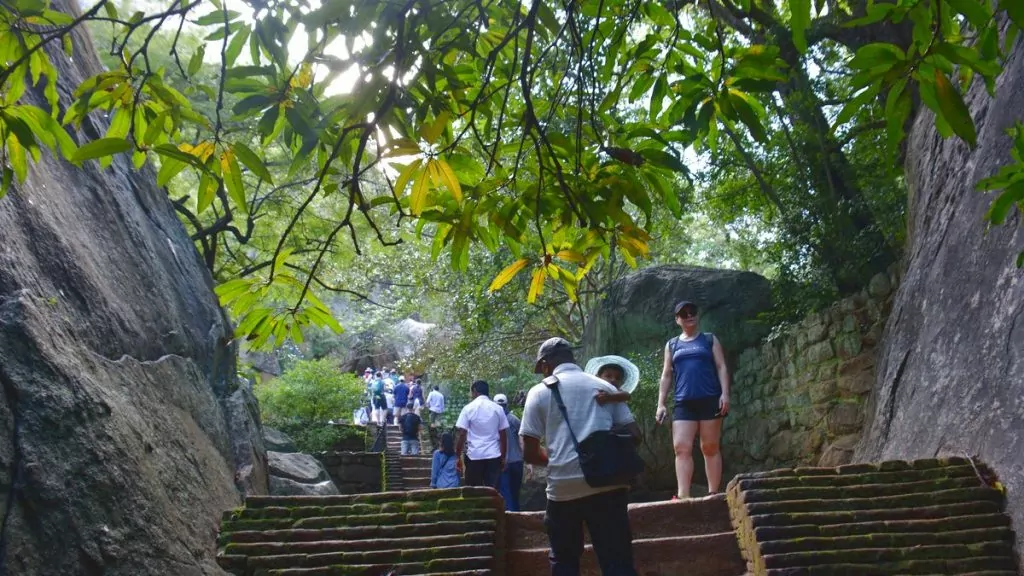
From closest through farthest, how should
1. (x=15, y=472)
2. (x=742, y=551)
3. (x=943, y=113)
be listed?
(x=943, y=113) < (x=15, y=472) < (x=742, y=551)

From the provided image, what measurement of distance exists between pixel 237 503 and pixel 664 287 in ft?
21.6

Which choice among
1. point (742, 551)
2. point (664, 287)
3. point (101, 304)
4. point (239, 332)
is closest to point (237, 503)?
point (101, 304)

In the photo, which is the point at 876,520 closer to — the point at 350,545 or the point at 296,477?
the point at 350,545

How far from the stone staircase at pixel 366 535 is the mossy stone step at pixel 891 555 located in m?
1.55

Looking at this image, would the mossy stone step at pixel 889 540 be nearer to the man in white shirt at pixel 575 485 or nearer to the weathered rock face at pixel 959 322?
the weathered rock face at pixel 959 322

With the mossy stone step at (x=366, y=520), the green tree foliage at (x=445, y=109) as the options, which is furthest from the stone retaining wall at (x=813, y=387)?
the green tree foliage at (x=445, y=109)

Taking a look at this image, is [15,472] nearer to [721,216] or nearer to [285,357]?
[721,216]

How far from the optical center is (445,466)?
28.8ft

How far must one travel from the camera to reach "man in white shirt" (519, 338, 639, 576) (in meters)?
3.77

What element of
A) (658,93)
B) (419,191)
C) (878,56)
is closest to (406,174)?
(419,191)

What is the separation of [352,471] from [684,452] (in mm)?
8417

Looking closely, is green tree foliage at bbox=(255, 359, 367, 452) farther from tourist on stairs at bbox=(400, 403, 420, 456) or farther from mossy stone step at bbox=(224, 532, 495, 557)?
mossy stone step at bbox=(224, 532, 495, 557)

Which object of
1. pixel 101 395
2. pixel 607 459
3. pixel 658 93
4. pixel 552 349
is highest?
pixel 658 93

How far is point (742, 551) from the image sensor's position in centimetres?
453
